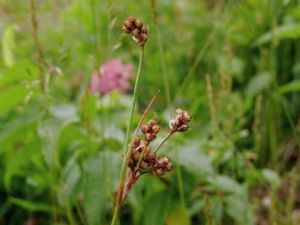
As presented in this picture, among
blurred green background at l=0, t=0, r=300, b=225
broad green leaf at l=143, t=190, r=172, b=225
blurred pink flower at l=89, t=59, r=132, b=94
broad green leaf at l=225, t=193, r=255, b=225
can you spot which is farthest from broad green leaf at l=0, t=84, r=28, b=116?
broad green leaf at l=225, t=193, r=255, b=225

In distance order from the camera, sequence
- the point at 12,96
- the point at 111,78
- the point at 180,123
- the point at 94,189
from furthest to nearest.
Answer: the point at 111,78
the point at 12,96
the point at 94,189
the point at 180,123

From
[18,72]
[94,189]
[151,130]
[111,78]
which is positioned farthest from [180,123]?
[111,78]

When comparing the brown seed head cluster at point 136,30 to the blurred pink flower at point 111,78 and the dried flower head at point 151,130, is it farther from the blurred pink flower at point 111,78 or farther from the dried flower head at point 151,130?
the blurred pink flower at point 111,78

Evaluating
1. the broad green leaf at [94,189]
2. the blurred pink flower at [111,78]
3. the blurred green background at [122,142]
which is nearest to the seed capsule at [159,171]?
the blurred green background at [122,142]

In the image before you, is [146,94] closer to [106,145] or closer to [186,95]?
[186,95]

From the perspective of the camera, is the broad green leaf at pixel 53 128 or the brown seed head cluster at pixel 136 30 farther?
the broad green leaf at pixel 53 128

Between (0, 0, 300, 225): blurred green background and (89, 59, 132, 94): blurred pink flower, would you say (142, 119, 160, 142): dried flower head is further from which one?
(89, 59, 132, 94): blurred pink flower

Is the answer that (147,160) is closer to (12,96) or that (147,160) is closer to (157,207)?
(157,207)

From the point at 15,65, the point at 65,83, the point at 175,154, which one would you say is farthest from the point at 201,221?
the point at 65,83

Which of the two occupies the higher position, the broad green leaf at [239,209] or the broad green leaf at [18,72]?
the broad green leaf at [18,72]
